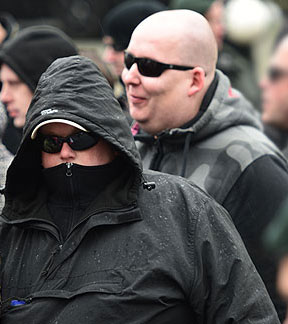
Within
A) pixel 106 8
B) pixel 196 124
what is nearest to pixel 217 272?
pixel 196 124

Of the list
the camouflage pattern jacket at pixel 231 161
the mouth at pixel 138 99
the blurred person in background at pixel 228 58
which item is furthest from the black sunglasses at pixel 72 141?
the blurred person in background at pixel 228 58

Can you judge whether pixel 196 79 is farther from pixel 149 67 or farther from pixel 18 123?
pixel 18 123

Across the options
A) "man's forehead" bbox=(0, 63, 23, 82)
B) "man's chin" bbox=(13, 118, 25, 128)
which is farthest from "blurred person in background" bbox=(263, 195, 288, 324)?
"man's forehead" bbox=(0, 63, 23, 82)

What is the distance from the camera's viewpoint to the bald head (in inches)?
175

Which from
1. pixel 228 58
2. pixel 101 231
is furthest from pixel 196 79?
pixel 228 58

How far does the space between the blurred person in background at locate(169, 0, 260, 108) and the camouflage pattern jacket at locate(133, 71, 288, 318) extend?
2325 mm

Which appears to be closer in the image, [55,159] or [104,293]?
[104,293]

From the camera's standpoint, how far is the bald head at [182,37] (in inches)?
175

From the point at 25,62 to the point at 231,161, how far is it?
1933 millimetres

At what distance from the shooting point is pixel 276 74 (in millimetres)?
4859

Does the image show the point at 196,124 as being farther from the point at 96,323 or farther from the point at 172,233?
the point at 96,323

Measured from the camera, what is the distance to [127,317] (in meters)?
3.16

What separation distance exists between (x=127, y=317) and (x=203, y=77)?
5.54ft

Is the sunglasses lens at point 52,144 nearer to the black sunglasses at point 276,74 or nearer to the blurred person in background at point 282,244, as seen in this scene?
the blurred person in background at point 282,244
